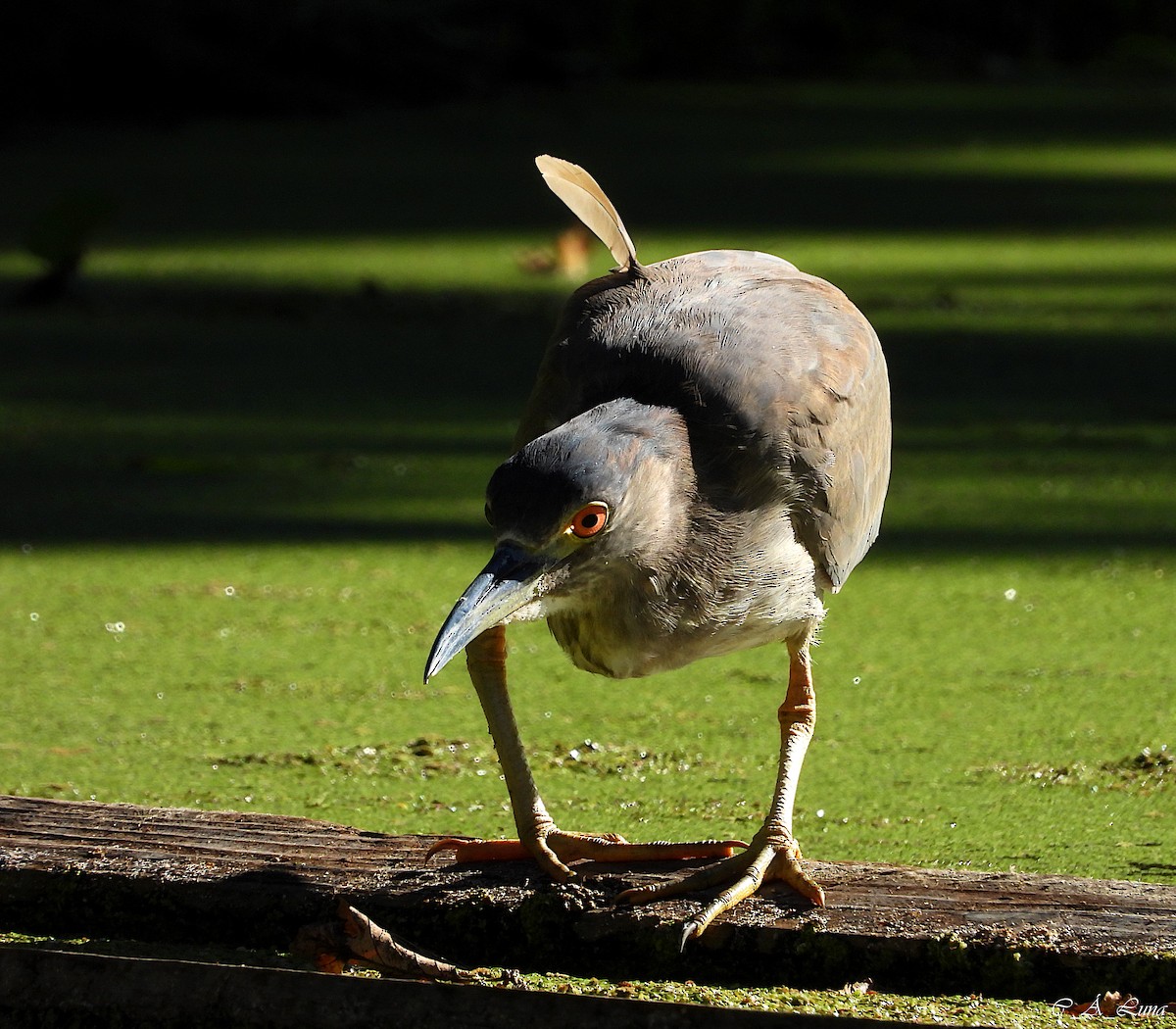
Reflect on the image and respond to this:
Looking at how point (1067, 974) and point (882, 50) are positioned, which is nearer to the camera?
point (1067, 974)

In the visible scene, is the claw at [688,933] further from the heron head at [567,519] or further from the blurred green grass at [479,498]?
the blurred green grass at [479,498]

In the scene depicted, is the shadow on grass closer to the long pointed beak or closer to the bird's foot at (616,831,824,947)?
the bird's foot at (616,831,824,947)

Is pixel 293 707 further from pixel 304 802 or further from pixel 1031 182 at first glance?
pixel 1031 182

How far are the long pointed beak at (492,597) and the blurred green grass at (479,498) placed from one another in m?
0.77

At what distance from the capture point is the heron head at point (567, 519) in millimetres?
1925

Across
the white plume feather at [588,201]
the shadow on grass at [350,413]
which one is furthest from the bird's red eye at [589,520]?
the shadow on grass at [350,413]

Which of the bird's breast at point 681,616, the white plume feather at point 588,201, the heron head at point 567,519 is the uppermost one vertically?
the white plume feather at point 588,201

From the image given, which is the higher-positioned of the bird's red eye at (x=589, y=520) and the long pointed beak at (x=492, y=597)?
the bird's red eye at (x=589, y=520)

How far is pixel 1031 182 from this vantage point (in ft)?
28.3

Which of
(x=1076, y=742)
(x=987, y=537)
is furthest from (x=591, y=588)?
(x=987, y=537)

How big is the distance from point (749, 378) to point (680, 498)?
0.71ft

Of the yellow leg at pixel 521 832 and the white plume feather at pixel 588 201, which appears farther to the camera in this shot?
the white plume feather at pixel 588 201

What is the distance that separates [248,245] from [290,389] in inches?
82.2

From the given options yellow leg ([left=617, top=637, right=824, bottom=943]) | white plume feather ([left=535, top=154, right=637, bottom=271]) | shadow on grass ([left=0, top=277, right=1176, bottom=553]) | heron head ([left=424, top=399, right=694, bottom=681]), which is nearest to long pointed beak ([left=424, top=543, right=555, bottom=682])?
heron head ([left=424, top=399, right=694, bottom=681])
